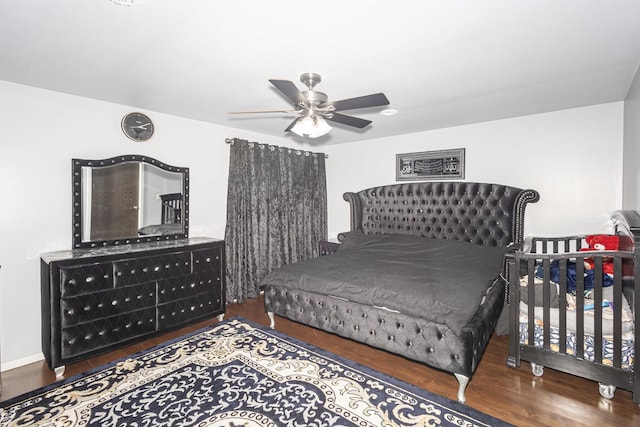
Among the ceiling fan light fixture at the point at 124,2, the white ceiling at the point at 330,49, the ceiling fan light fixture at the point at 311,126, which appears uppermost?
the white ceiling at the point at 330,49

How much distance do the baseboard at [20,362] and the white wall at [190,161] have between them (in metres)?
0.01

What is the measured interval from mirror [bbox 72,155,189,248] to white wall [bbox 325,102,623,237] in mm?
3550

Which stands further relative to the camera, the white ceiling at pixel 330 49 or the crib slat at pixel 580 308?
the crib slat at pixel 580 308

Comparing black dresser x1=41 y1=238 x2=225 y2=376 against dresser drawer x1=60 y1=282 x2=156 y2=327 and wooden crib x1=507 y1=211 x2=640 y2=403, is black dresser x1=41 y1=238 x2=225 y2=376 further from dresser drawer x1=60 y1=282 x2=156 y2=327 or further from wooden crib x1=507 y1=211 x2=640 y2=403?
wooden crib x1=507 y1=211 x2=640 y2=403

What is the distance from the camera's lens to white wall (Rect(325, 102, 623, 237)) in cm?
332

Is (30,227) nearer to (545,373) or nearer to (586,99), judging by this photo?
(545,373)

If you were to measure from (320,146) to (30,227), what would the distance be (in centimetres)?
418

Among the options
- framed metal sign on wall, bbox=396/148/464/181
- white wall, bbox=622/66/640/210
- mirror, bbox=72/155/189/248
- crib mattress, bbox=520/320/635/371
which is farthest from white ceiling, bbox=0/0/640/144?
crib mattress, bbox=520/320/635/371

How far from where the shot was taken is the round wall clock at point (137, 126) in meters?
3.35

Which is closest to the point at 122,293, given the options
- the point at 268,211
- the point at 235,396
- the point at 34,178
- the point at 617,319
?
the point at 34,178

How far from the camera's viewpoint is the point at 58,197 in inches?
116

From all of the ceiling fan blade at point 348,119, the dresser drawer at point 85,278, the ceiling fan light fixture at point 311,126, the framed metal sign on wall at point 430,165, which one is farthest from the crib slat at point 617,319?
the dresser drawer at point 85,278

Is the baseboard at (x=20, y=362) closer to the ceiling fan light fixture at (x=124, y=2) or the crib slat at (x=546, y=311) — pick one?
the ceiling fan light fixture at (x=124, y=2)

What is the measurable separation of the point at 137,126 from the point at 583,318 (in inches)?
176
